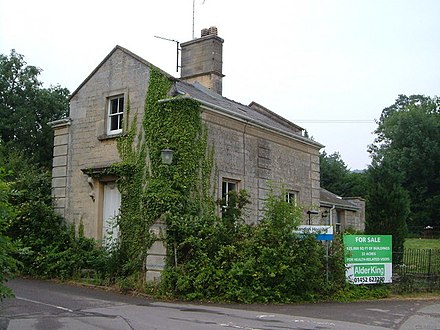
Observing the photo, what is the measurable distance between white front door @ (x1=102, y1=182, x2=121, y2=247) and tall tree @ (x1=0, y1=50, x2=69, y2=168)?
1767 centimetres

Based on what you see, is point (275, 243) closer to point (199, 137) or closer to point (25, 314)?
point (199, 137)

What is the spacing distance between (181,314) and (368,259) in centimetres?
672

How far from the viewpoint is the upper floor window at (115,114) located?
18.2m

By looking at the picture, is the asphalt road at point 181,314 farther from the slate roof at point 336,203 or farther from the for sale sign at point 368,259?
the slate roof at point 336,203

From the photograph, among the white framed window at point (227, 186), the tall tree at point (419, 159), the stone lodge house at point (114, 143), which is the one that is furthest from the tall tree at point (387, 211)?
the tall tree at point (419, 159)

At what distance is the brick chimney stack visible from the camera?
23094 millimetres

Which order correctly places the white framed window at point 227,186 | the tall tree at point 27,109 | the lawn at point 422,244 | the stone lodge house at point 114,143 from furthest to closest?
1. the tall tree at point 27,109
2. the lawn at point 422,244
3. the white framed window at point 227,186
4. the stone lodge house at point 114,143

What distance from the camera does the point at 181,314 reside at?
1180 centimetres

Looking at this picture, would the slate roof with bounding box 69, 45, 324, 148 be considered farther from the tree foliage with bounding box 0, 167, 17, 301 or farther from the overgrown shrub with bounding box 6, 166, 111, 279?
the tree foliage with bounding box 0, 167, 17, 301

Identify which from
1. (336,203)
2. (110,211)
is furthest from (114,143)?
(336,203)

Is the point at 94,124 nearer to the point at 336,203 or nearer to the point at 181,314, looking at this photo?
the point at 181,314

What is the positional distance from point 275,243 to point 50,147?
24791 millimetres

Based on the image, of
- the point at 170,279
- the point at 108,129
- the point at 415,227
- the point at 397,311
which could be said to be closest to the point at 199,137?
the point at 108,129

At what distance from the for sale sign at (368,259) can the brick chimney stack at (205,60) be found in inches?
395
